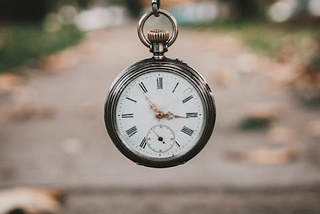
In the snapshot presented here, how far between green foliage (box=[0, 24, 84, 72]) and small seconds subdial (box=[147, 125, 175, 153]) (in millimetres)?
7699

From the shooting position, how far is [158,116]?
1.46 m

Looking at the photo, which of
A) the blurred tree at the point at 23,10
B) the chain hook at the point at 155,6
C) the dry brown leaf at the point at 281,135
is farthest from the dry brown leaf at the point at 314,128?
the blurred tree at the point at 23,10

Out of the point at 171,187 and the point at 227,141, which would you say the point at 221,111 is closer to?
the point at 227,141

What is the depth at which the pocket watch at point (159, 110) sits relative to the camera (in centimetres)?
146

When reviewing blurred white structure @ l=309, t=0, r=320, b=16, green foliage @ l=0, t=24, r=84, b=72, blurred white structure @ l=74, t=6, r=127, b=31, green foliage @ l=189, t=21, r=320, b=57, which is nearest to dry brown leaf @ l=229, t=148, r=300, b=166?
green foliage @ l=189, t=21, r=320, b=57

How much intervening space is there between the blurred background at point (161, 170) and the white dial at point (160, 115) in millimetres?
1756

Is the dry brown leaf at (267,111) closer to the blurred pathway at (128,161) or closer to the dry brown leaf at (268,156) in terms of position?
the blurred pathway at (128,161)

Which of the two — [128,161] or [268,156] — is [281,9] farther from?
[128,161]

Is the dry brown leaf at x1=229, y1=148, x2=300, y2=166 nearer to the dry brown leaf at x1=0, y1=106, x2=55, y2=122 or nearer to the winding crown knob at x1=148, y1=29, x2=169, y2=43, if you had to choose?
the dry brown leaf at x1=0, y1=106, x2=55, y2=122

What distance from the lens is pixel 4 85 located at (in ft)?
25.5

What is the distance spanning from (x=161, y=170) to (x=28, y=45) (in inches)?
279

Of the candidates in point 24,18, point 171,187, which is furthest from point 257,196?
point 24,18

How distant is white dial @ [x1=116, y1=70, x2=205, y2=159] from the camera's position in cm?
147

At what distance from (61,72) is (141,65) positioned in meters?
8.15
